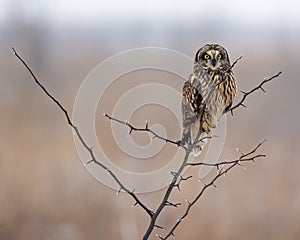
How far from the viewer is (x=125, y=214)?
345 cm

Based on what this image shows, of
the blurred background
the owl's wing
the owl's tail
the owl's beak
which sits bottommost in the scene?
the owl's tail

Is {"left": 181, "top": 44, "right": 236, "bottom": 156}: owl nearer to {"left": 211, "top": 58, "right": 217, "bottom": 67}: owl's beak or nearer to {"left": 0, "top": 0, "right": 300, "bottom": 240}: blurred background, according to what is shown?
{"left": 211, "top": 58, "right": 217, "bottom": 67}: owl's beak

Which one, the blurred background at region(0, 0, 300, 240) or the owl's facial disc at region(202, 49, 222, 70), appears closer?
the owl's facial disc at region(202, 49, 222, 70)

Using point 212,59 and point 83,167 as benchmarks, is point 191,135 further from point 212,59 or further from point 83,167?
point 83,167

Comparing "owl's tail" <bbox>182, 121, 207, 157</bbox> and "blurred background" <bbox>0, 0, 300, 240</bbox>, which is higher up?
"blurred background" <bbox>0, 0, 300, 240</bbox>

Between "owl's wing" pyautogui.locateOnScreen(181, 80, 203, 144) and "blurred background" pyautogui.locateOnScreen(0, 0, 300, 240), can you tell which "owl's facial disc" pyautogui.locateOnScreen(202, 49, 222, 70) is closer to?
"owl's wing" pyautogui.locateOnScreen(181, 80, 203, 144)

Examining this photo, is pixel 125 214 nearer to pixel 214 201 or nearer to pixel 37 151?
pixel 214 201

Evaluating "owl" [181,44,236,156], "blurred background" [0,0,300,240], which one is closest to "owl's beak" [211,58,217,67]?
"owl" [181,44,236,156]

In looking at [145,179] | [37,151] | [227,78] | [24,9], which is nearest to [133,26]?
[24,9]

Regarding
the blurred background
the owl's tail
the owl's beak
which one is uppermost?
the blurred background

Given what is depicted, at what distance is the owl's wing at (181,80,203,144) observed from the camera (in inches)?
33.2

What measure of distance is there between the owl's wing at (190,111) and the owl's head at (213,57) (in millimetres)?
41

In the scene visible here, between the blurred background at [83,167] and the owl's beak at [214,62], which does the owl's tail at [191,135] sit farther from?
the blurred background at [83,167]

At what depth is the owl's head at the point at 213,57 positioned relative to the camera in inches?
31.3
